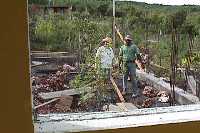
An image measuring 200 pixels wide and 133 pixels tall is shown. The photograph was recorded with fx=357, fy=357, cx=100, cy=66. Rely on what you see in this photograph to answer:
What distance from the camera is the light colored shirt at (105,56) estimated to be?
3.74ft

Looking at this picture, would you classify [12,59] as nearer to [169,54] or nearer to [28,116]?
[28,116]

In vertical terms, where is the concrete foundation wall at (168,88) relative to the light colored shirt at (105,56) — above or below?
below

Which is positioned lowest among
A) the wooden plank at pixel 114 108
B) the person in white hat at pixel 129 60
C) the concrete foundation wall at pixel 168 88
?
the wooden plank at pixel 114 108

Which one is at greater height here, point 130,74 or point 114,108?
point 130,74

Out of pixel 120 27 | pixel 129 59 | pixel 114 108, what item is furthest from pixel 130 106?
pixel 120 27

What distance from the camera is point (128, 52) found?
116 cm

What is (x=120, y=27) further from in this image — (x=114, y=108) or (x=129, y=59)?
(x=114, y=108)

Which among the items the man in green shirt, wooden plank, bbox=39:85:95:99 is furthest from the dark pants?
wooden plank, bbox=39:85:95:99

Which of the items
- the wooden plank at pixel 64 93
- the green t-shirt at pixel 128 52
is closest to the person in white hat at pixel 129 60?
the green t-shirt at pixel 128 52

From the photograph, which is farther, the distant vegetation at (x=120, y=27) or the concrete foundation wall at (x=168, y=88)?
the concrete foundation wall at (x=168, y=88)

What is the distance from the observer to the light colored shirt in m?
1.14

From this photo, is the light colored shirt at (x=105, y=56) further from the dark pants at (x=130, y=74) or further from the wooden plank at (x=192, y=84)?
the wooden plank at (x=192, y=84)

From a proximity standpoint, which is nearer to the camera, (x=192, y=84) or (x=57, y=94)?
(x=57, y=94)

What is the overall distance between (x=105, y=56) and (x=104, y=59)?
10mm
